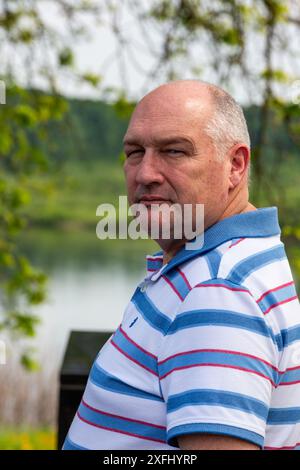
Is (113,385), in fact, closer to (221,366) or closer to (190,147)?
(221,366)

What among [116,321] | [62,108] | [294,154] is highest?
[116,321]

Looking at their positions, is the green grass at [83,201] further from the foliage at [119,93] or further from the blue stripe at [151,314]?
the blue stripe at [151,314]

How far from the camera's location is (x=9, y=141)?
5113mm

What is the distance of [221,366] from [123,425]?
29 cm

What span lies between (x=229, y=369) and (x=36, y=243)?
3172cm

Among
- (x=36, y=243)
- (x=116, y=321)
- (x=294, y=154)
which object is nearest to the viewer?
(x=294, y=154)

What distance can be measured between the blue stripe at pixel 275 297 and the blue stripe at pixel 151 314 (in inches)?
7.0

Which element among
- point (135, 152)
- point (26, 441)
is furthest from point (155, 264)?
point (26, 441)

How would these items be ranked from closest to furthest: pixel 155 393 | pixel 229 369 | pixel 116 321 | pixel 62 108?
1. pixel 229 369
2. pixel 155 393
3. pixel 62 108
4. pixel 116 321

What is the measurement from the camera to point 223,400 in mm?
1200

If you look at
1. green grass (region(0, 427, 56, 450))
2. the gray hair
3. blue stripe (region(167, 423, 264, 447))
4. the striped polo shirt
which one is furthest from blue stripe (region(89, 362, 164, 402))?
green grass (region(0, 427, 56, 450))

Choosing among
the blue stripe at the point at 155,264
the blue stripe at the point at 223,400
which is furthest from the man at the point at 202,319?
the blue stripe at the point at 155,264

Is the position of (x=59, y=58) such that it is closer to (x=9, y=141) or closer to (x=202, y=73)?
(x=9, y=141)
